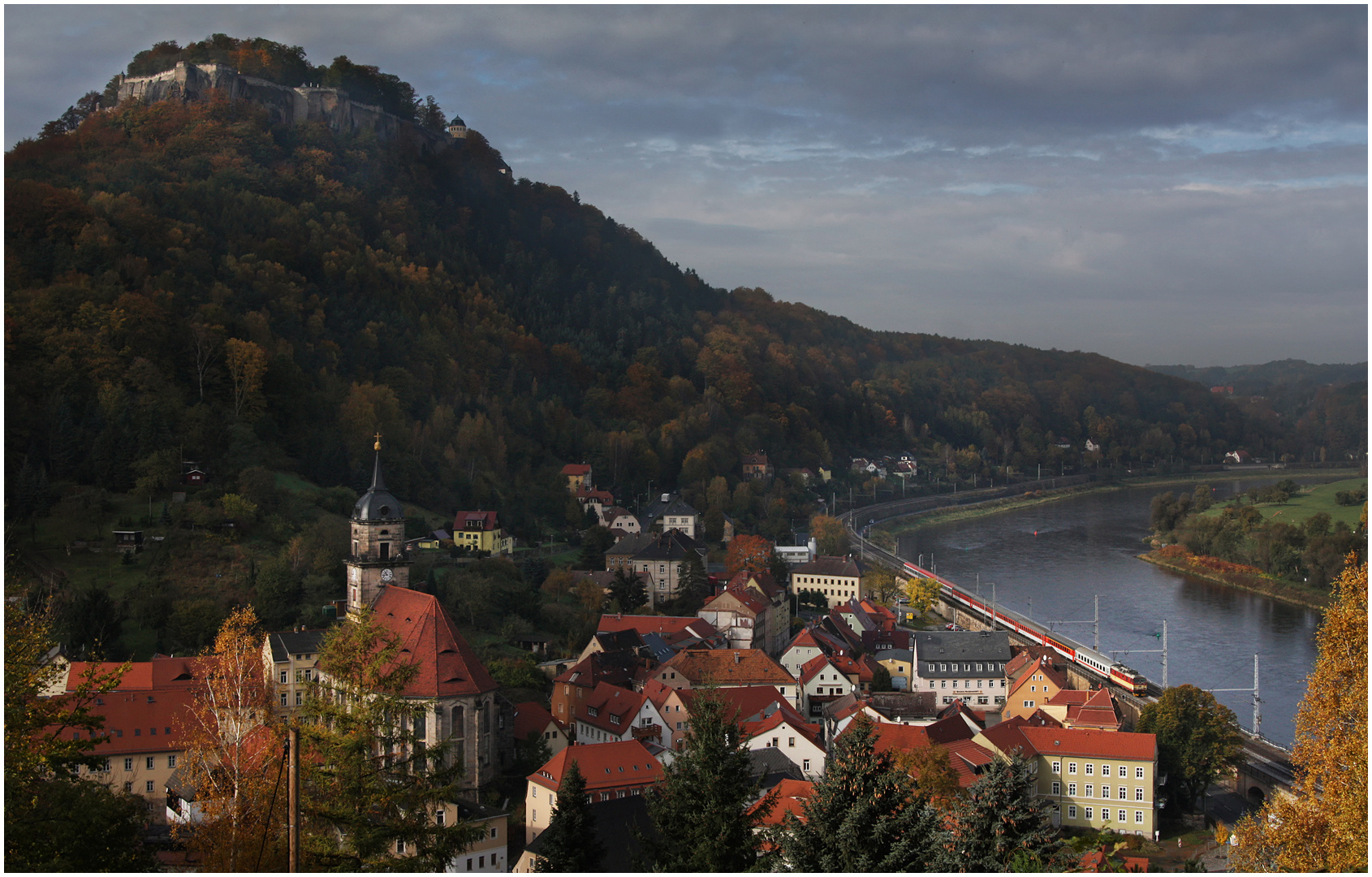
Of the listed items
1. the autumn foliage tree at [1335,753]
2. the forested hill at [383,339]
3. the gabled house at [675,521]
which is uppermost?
the forested hill at [383,339]

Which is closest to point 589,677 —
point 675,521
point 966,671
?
point 966,671

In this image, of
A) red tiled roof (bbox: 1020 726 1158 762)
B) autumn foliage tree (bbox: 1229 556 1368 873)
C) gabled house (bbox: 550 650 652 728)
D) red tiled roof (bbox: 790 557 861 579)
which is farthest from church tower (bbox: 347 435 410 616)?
red tiled roof (bbox: 790 557 861 579)

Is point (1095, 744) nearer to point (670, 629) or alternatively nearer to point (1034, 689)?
Result: point (1034, 689)

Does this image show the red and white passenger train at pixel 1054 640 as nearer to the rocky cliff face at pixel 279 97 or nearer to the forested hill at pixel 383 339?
the forested hill at pixel 383 339

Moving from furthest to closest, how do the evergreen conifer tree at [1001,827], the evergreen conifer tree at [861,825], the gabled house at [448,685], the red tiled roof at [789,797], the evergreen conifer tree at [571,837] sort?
the gabled house at [448,685], the red tiled roof at [789,797], the evergreen conifer tree at [571,837], the evergreen conifer tree at [1001,827], the evergreen conifer tree at [861,825]

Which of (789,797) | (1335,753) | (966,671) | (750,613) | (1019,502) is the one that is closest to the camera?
(1335,753)

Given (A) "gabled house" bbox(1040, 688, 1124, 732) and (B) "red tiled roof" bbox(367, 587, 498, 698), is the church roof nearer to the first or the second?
(B) "red tiled roof" bbox(367, 587, 498, 698)

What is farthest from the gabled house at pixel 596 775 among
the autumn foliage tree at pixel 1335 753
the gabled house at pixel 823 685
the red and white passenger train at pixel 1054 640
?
the red and white passenger train at pixel 1054 640
